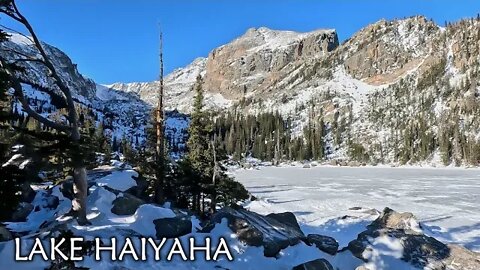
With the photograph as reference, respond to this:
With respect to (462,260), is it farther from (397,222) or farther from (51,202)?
(51,202)

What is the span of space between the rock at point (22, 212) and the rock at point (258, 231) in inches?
295

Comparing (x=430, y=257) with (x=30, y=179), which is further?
(x=430, y=257)

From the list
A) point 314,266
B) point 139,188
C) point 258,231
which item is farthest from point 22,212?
point 314,266

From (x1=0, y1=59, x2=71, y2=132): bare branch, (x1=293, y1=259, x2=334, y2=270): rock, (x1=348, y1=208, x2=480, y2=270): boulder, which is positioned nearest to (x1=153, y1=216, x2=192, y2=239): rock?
(x1=293, y1=259, x2=334, y2=270): rock

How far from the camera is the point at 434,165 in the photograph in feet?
411

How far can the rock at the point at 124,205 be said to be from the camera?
1628 centimetres

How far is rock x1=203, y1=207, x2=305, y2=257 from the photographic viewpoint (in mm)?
13172

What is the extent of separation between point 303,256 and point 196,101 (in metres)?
14.6

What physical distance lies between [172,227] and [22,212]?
6.81m

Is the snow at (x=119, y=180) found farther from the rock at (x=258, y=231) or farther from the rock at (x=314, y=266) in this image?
the rock at (x=314, y=266)

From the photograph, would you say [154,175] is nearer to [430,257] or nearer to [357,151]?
[430,257]

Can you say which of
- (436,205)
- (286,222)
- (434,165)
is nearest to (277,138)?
(434,165)

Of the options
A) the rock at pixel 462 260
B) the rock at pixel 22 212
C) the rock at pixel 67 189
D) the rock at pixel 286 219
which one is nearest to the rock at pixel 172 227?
the rock at pixel 286 219

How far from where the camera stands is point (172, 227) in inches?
543
